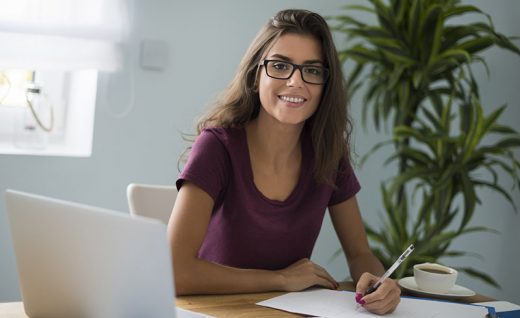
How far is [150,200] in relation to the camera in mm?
1770

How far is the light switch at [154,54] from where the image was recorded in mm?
2656

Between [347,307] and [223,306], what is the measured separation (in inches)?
9.5

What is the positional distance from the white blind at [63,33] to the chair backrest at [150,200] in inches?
37.9

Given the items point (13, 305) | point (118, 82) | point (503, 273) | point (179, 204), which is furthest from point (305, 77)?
point (503, 273)

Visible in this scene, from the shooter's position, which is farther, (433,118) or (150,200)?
(433,118)

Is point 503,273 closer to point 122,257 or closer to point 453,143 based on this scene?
point 453,143

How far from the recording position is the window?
246 cm

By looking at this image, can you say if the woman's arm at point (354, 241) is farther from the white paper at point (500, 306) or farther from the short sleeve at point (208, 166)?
the short sleeve at point (208, 166)

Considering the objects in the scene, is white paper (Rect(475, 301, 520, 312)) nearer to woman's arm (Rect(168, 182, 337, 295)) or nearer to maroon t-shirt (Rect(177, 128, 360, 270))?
woman's arm (Rect(168, 182, 337, 295))

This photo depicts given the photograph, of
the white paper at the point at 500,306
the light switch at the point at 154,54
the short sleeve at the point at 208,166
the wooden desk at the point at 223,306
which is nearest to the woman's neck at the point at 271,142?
the short sleeve at the point at 208,166

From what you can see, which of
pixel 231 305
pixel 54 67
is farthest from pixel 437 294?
pixel 54 67

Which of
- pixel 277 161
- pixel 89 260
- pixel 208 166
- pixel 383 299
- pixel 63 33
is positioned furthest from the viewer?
pixel 63 33

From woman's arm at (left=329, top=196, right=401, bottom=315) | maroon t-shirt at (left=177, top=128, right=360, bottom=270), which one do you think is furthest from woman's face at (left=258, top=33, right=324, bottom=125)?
woman's arm at (left=329, top=196, right=401, bottom=315)

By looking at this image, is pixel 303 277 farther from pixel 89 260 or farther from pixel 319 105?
pixel 89 260
